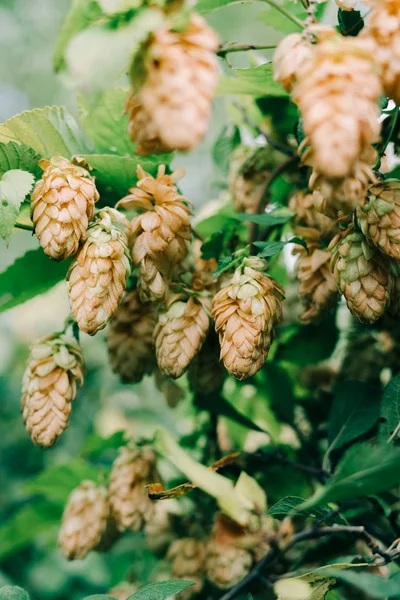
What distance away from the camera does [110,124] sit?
0.89 meters

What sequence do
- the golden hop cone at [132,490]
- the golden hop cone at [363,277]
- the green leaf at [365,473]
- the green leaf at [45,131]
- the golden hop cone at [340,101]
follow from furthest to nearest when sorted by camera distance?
the golden hop cone at [132,490] < the green leaf at [45,131] < the golden hop cone at [363,277] < the green leaf at [365,473] < the golden hop cone at [340,101]

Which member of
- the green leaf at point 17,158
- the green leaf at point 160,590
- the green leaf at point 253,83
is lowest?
the green leaf at point 160,590

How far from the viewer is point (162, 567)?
1132mm

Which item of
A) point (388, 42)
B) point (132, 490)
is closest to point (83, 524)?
point (132, 490)

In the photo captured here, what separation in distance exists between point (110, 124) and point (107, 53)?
0.38m

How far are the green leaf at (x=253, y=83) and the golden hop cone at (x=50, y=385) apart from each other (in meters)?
0.45

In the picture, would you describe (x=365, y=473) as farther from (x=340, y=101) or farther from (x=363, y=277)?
(x=340, y=101)

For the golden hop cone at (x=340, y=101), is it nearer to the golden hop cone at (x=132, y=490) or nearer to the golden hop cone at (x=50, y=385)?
the golden hop cone at (x=50, y=385)

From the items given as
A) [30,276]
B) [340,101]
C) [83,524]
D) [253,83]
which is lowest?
[83,524]

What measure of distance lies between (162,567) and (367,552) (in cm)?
37

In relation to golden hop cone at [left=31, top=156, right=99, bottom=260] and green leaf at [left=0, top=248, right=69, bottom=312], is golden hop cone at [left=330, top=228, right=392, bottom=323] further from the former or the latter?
green leaf at [left=0, top=248, right=69, bottom=312]

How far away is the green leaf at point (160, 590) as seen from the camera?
2.40 feet

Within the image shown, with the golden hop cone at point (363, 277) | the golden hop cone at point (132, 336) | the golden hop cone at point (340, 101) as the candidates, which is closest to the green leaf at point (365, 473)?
the golden hop cone at point (363, 277)

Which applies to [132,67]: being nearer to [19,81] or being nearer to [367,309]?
[367,309]
